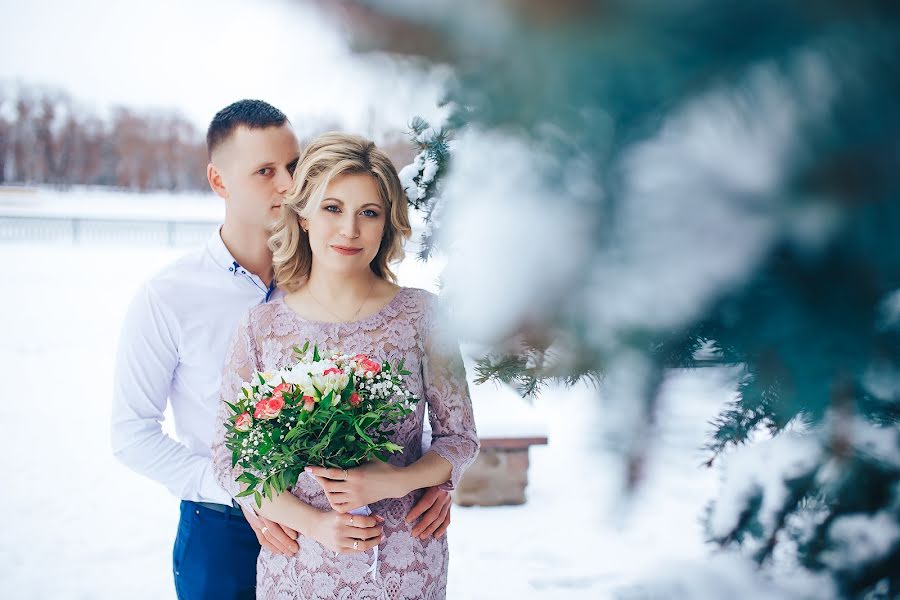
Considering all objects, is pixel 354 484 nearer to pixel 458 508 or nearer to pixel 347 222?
pixel 347 222

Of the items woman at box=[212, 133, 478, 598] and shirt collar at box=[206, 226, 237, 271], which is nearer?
woman at box=[212, 133, 478, 598]

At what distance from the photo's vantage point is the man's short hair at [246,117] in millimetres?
1470

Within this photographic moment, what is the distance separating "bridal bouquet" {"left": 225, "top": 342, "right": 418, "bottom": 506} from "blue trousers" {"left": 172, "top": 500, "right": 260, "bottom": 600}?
0.40 metres

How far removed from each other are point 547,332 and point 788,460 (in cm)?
24

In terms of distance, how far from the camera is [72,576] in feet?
9.75

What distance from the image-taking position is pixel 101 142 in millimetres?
3703

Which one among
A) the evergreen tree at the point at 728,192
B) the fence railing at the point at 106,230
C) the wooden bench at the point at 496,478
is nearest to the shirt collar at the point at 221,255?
the evergreen tree at the point at 728,192

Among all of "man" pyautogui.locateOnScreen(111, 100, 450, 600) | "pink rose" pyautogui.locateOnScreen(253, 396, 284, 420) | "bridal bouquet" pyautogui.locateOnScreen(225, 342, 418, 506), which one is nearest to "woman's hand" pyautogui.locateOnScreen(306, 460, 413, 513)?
"bridal bouquet" pyautogui.locateOnScreen(225, 342, 418, 506)

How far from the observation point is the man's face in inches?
58.1

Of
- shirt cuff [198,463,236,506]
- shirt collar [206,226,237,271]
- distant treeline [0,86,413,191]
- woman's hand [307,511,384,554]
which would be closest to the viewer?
woman's hand [307,511,384,554]

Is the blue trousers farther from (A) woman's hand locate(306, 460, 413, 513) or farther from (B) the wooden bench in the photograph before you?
(B) the wooden bench

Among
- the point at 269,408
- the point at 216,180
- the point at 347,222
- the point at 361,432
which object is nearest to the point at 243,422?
the point at 269,408

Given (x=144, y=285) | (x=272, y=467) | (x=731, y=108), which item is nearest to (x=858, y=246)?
(x=731, y=108)

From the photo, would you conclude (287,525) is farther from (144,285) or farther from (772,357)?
(772,357)
